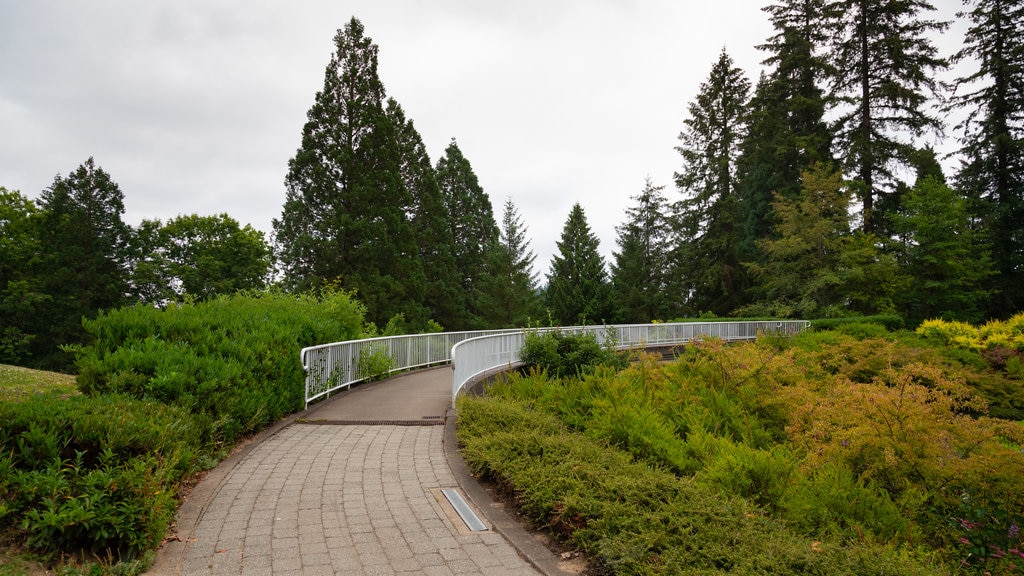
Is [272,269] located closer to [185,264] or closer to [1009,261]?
[185,264]

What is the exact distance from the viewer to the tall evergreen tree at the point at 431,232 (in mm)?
35062

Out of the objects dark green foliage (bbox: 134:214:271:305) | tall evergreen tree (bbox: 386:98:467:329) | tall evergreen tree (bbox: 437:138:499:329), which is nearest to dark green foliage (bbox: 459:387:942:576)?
tall evergreen tree (bbox: 386:98:467:329)

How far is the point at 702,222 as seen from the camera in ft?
132

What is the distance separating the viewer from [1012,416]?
10.7 meters

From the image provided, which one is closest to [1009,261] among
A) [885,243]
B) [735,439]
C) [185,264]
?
[885,243]

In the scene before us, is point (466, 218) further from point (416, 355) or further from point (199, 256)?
point (416, 355)

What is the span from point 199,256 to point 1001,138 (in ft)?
176

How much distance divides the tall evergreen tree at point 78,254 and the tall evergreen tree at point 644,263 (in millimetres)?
37205

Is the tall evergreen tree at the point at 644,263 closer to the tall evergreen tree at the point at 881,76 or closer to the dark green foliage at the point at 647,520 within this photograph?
the tall evergreen tree at the point at 881,76

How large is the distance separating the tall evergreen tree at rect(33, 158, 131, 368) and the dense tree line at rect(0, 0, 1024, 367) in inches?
5.3

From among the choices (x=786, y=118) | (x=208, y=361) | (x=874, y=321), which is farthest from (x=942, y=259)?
(x=208, y=361)

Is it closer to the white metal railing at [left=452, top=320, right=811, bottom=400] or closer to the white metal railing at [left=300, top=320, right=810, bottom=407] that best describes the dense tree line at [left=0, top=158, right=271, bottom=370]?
the white metal railing at [left=300, top=320, right=810, bottom=407]

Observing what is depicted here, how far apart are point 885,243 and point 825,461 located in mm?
30302

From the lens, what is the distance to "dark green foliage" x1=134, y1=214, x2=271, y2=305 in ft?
119
